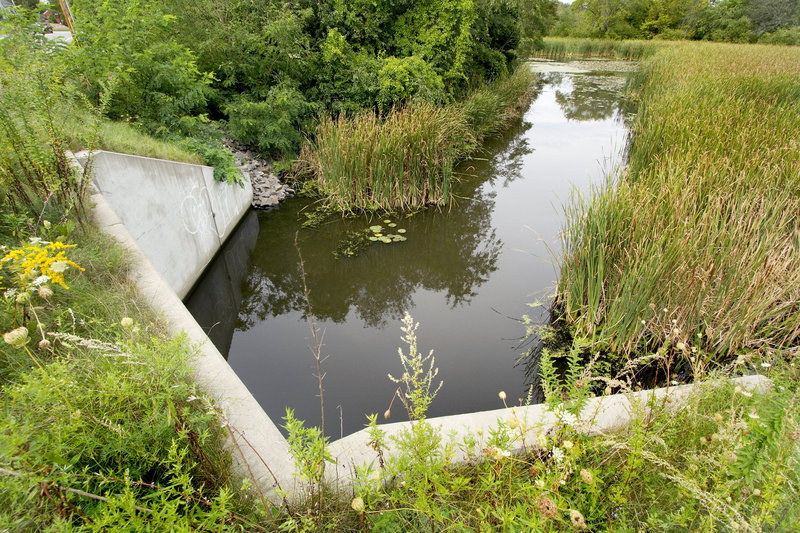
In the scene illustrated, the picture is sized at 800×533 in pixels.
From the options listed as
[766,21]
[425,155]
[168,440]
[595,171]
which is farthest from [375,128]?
[766,21]

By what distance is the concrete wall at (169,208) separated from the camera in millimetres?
3568

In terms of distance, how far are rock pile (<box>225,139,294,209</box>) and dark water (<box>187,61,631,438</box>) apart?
0.26 m

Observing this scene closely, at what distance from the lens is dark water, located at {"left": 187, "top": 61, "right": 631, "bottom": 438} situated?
342 cm

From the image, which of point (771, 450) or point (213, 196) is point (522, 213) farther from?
point (771, 450)

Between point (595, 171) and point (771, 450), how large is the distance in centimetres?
810

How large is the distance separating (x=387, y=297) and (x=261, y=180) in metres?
4.10

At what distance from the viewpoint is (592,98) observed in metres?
15.5

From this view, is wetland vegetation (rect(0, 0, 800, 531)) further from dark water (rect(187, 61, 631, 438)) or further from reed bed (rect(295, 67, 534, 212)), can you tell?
reed bed (rect(295, 67, 534, 212))

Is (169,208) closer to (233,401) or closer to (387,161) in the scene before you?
(233,401)

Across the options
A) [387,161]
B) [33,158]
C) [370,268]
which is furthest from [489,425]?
[387,161]

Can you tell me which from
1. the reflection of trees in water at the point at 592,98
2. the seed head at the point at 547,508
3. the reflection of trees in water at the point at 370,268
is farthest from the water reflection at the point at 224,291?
the reflection of trees in water at the point at 592,98

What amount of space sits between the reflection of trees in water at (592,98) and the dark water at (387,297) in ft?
22.8

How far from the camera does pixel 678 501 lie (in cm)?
148

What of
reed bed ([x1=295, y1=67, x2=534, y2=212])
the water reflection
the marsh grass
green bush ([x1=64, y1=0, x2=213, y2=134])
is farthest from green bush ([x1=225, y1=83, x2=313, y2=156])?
the water reflection
